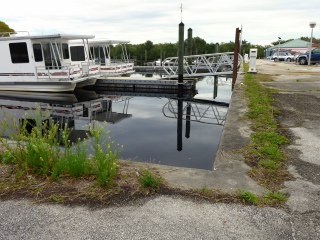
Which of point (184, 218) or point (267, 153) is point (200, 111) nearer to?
point (267, 153)

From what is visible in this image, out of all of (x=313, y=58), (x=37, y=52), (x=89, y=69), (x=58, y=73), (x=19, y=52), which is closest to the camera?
(x=58, y=73)

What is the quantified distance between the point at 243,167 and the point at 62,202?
2.34m

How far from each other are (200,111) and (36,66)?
963 centimetres

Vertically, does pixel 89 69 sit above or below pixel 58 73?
above

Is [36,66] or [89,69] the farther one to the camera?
[89,69]

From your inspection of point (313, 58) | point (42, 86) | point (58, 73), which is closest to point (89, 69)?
point (58, 73)

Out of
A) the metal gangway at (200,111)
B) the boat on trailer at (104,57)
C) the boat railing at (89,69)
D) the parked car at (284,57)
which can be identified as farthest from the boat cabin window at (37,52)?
the parked car at (284,57)

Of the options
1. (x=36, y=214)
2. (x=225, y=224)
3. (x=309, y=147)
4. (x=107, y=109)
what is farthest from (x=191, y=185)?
(x=107, y=109)

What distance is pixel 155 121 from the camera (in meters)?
9.76

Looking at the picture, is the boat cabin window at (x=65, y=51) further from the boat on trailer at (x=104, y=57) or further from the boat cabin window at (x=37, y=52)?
the boat on trailer at (x=104, y=57)

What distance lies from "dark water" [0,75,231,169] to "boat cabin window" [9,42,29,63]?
2.08 meters

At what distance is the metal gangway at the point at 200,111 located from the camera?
9.82 m

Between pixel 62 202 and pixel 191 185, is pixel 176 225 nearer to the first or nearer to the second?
pixel 191 185

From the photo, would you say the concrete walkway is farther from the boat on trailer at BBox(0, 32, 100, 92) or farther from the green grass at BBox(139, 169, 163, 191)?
the boat on trailer at BBox(0, 32, 100, 92)
